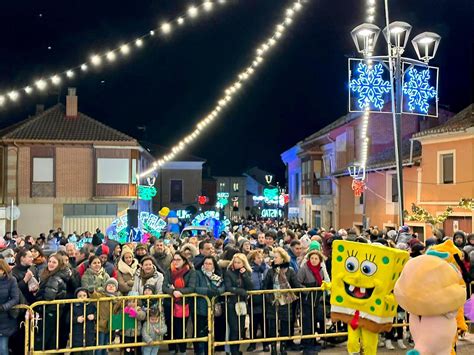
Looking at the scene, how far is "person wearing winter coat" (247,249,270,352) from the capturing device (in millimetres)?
8398

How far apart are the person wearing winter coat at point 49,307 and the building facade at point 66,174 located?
2424cm

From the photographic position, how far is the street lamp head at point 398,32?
10.5m

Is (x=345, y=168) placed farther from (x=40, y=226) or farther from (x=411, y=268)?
(x=411, y=268)

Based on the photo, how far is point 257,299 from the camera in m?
8.39

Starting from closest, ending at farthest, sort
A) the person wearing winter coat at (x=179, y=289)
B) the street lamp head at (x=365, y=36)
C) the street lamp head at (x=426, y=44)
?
the person wearing winter coat at (x=179, y=289), the street lamp head at (x=365, y=36), the street lamp head at (x=426, y=44)

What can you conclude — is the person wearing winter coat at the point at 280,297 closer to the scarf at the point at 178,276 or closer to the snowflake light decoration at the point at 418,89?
Answer: the scarf at the point at 178,276

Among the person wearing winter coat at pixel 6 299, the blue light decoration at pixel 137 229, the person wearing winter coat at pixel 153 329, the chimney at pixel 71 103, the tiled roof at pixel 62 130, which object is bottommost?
the person wearing winter coat at pixel 153 329

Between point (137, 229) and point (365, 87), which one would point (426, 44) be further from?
point (137, 229)

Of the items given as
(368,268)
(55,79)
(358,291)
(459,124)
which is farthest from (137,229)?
(368,268)

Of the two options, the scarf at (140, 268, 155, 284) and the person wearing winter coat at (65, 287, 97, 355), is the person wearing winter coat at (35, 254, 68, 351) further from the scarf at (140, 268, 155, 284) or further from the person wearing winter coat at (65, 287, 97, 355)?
the scarf at (140, 268, 155, 284)

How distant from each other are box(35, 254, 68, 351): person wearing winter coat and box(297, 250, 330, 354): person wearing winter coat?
3464 millimetres

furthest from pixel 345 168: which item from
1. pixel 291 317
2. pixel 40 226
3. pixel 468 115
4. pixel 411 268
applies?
pixel 411 268

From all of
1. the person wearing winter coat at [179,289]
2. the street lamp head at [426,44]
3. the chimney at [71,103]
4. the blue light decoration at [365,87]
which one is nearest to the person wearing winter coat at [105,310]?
the person wearing winter coat at [179,289]

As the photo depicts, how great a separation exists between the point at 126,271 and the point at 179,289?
1.01 metres
